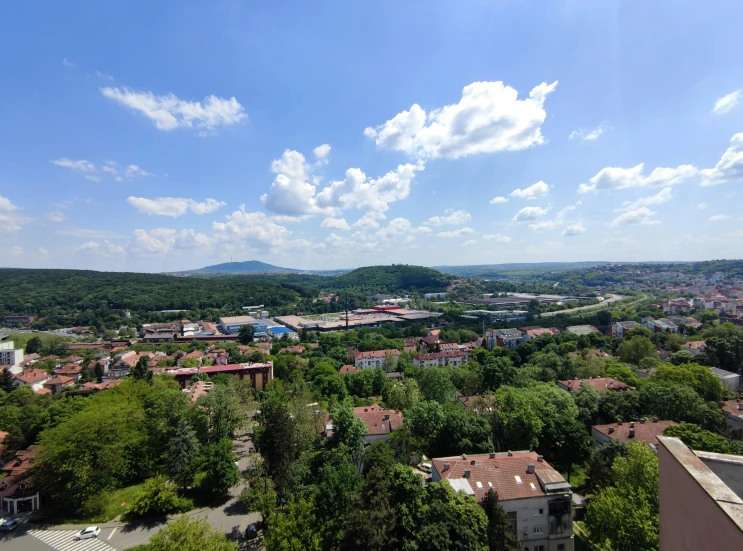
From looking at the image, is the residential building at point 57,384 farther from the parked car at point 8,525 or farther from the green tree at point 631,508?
the green tree at point 631,508

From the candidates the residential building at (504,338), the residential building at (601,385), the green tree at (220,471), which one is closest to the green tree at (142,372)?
the green tree at (220,471)

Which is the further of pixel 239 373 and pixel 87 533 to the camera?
pixel 239 373

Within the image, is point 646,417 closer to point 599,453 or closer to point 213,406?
point 599,453

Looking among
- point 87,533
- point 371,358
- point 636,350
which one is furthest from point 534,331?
point 87,533

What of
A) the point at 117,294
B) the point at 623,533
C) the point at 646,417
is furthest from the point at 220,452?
the point at 117,294

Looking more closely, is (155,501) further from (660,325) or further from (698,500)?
(660,325)

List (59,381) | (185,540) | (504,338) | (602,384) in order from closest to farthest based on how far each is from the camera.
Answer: (185,540)
(602,384)
(59,381)
(504,338)
